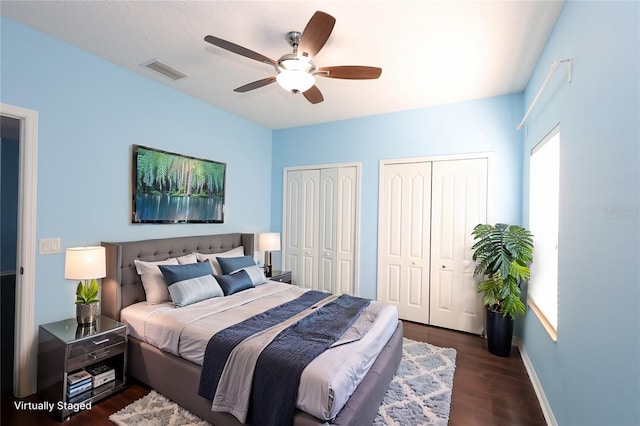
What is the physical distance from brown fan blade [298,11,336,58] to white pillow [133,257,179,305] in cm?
237

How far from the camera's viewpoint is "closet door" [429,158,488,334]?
11.7ft

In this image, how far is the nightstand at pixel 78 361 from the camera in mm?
2070

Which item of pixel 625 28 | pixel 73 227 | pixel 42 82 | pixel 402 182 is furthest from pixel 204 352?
pixel 402 182

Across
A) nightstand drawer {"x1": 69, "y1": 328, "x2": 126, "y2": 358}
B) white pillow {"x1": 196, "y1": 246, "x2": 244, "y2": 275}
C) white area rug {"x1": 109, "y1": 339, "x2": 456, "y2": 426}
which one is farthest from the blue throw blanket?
white pillow {"x1": 196, "y1": 246, "x2": 244, "y2": 275}

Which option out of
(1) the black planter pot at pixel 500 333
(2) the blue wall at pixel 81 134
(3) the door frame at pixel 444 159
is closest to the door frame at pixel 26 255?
(2) the blue wall at pixel 81 134

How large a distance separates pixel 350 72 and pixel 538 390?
2.97m

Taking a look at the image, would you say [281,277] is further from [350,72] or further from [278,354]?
[350,72]

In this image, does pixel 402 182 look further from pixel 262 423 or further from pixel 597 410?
pixel 262 423

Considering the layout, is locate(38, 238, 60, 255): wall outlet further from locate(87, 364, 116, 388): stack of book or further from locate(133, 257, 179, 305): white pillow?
locate(87, 364, 116, 388): stack of book

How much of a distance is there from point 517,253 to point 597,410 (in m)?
1.73

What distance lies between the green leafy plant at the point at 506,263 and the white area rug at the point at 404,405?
835mm

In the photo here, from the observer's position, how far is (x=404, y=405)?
2205mm

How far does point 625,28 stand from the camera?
3.94ft

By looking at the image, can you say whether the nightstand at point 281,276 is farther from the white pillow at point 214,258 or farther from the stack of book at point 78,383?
the stack of book at point 78,383
